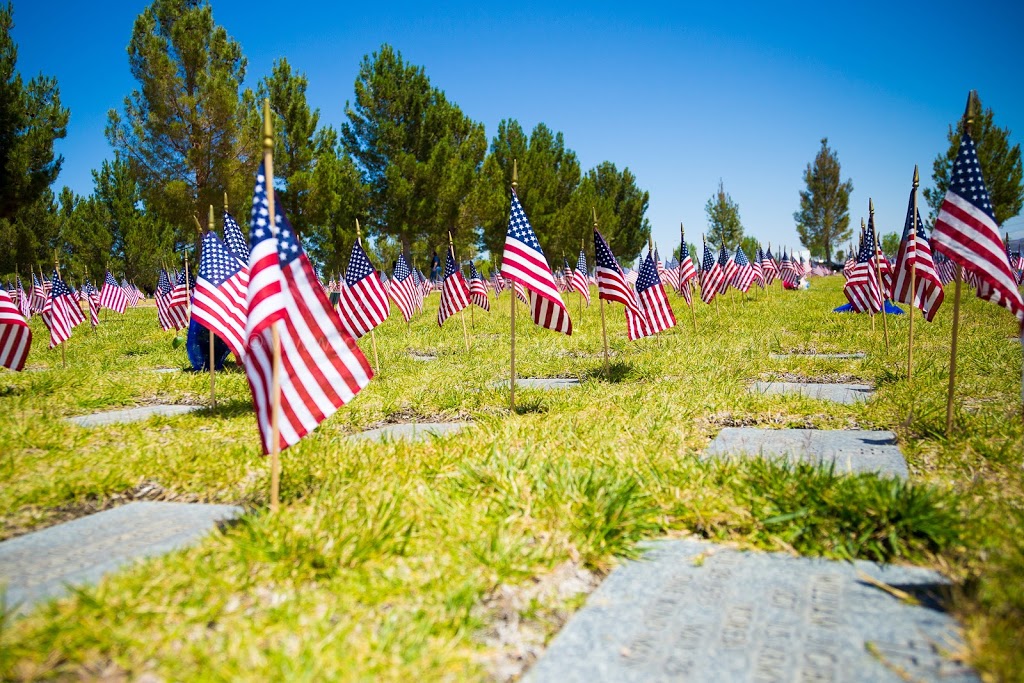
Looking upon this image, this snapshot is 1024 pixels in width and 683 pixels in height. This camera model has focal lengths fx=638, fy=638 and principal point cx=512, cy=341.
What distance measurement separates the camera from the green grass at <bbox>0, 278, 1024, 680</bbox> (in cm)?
187

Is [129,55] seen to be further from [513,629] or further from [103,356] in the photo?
[513,629]

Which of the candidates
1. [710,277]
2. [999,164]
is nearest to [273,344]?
[710,277]

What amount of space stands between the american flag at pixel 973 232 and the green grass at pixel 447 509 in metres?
0.95

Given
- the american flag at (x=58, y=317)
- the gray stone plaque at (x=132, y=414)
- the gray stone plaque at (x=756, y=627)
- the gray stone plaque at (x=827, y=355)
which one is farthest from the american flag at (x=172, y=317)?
the gray stone plaque at (x=756, y=627)

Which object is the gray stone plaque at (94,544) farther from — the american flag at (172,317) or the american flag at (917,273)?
the american flag at (172,317)

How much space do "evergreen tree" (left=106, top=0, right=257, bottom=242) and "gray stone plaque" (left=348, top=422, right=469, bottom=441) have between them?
21.9 m

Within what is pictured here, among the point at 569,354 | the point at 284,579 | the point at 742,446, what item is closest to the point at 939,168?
the point at 569,354

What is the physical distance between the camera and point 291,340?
313 cm

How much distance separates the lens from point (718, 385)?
6.20 metres

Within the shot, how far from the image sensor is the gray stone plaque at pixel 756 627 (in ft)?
5.68

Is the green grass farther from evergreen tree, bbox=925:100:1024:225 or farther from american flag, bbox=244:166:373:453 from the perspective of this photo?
evergreen tree, bbox=925:100:1024:225

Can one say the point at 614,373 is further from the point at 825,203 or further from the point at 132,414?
the point at 825,203

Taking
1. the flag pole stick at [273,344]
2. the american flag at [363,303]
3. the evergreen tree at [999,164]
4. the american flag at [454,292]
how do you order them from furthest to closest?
the evergreen tree at [999,164] < the american flag at [454,292] < the american flag at [363,303] < the flag pole stick at [273,344]

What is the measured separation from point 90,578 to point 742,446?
11.2 feet
